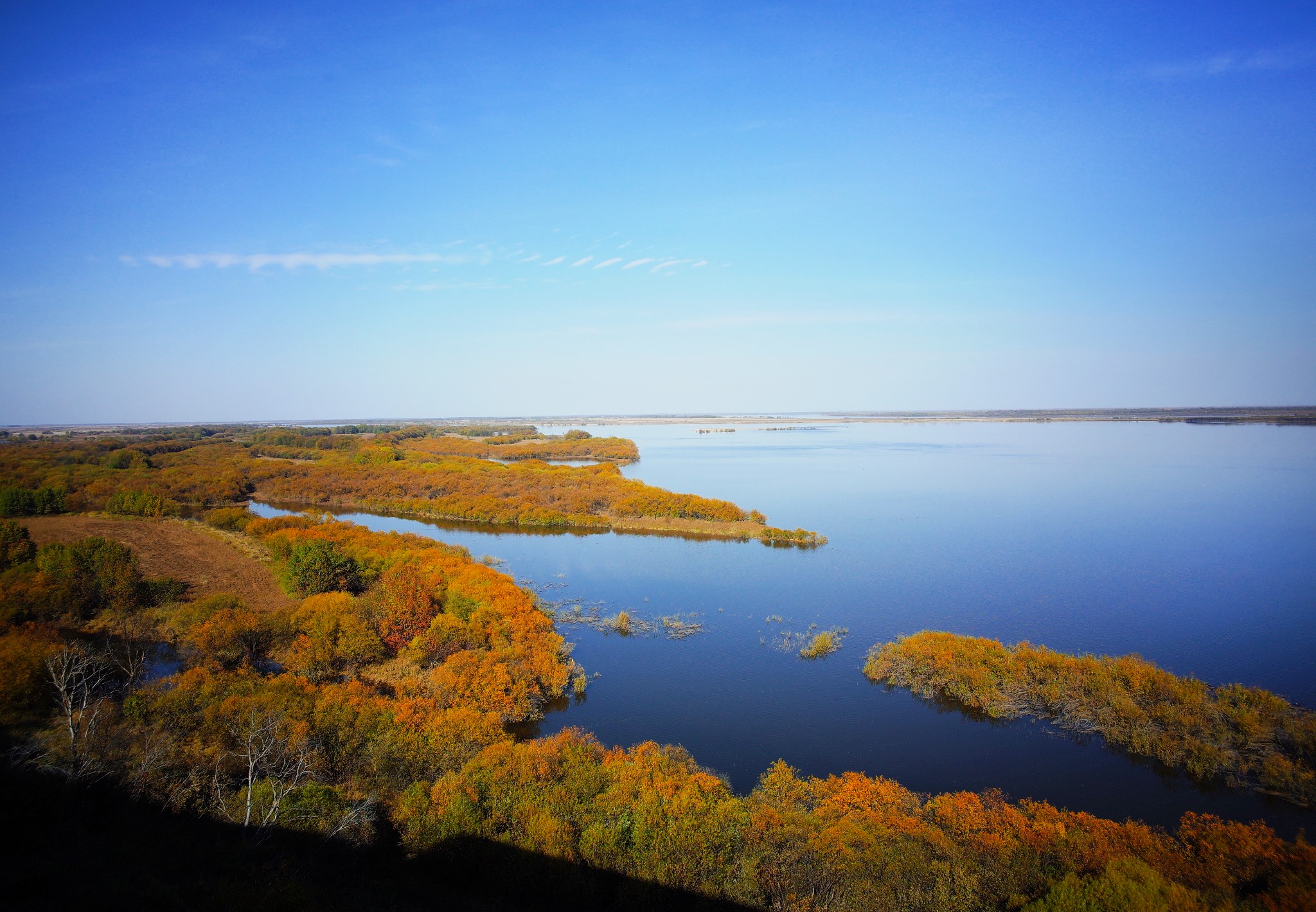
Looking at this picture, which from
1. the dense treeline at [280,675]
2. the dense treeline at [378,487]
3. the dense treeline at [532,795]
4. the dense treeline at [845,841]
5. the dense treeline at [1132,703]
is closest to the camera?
the dense treeline at [845,841]

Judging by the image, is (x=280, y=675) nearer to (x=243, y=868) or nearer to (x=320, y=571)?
(x=320, y=571)

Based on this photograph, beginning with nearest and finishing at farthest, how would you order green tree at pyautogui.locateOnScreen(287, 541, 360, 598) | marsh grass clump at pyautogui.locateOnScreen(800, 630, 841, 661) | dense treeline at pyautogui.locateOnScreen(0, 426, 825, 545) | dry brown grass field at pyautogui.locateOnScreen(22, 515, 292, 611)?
marsh grass clump at pyautogui.locateOnScreen(800, 630, 841, 661), green tree at pyautogui.locateOnScreen(287, 541, 360, 598), dry brown grass field at pyautogui.locateOnScreen(22, 515, 292, 611), dense treeline at pyautogui.locateOnScreen(0, 426, 825, 545)

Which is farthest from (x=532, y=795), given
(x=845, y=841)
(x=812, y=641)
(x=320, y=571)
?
(x=320, y=571)

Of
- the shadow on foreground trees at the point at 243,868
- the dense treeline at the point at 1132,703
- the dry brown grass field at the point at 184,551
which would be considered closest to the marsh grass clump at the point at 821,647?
the dense treeline at the point at 1132,703

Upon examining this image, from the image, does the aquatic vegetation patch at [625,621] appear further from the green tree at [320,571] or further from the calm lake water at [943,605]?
the green tree at [320,571]

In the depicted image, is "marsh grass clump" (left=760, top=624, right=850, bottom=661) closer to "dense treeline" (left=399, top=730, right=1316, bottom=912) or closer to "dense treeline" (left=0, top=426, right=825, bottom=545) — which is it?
"dense treeline" (left=399, top=730, right=1316, bottom=912)

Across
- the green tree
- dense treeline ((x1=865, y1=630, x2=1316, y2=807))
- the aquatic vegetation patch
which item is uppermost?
the green tree

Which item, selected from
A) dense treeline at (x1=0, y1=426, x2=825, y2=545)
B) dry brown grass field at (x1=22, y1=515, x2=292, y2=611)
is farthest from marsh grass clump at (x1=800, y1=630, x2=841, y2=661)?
dry brown grass field at (x1=22, y1=515, x2=292, y2=611)
